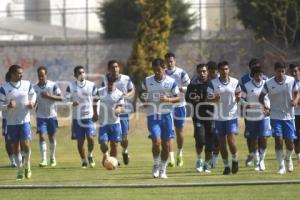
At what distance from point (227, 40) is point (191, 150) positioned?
64.9 ft

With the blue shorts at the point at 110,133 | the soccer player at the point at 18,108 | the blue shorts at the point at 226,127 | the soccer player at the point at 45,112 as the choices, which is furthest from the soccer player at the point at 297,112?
the soccer player at the point at 18,108

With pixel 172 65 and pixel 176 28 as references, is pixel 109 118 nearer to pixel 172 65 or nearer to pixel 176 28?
pixel 172 65

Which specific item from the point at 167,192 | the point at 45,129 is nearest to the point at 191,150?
the point at 45,129

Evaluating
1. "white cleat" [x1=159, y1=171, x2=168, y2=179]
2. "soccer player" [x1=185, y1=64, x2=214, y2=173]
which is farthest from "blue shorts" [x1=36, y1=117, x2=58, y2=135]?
"white cleat" [x1=159, y1=171, x2=168, y2=179]

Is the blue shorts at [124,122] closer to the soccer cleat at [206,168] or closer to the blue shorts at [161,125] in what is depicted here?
the soccer cleat at [206,168]

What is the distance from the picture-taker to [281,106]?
19.8 metres

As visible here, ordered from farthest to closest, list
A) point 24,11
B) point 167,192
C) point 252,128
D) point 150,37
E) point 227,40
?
1. point 24,11
2. point 227,40
3. point 150,37
4. point 252,128
5. point 167,192

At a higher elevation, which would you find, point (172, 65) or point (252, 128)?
point (172, 65)

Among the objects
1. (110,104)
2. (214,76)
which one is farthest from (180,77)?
(110,104)

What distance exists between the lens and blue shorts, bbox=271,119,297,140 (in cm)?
1974

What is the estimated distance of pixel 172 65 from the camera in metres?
22.0

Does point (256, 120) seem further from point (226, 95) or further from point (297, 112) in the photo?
point (297, 112)

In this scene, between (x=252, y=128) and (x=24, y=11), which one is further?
(x=24, y=11)

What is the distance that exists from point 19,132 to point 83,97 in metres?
3.65
